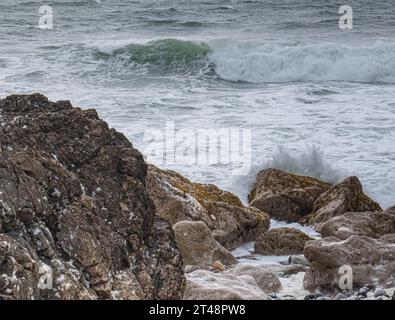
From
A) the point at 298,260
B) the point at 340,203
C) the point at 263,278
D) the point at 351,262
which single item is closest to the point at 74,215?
the point at 263,278

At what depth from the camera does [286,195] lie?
859 centimetres

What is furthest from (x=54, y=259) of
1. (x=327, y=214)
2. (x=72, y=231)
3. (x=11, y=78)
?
(x=11, y=78)

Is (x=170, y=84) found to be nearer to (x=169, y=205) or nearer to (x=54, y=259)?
(x=169, y=205)

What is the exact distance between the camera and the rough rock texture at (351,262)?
5.51m

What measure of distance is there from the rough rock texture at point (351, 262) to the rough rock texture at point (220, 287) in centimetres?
67

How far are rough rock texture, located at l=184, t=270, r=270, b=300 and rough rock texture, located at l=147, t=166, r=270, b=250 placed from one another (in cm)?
166

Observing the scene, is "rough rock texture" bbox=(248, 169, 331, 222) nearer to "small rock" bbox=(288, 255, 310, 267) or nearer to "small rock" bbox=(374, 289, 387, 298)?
"small rock" bbox=(288, 255, 310, 267)

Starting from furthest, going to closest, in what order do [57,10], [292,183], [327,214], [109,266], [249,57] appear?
[57,10], [249,57], [292,183], [327,214], [109,266]

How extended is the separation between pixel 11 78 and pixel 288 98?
705cm

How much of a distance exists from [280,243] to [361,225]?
2.79 ft

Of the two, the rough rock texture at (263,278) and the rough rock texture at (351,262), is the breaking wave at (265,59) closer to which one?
the rough rock texture at (351,262)

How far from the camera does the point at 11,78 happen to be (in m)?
18.2

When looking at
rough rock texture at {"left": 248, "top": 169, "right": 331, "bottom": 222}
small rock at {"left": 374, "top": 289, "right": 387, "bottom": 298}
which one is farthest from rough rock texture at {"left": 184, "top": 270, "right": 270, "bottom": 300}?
rough rock texture at {"left": 248, "top": 169, "right": 331, "bottom": 222}

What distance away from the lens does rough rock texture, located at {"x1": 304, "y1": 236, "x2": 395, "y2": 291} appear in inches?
217
